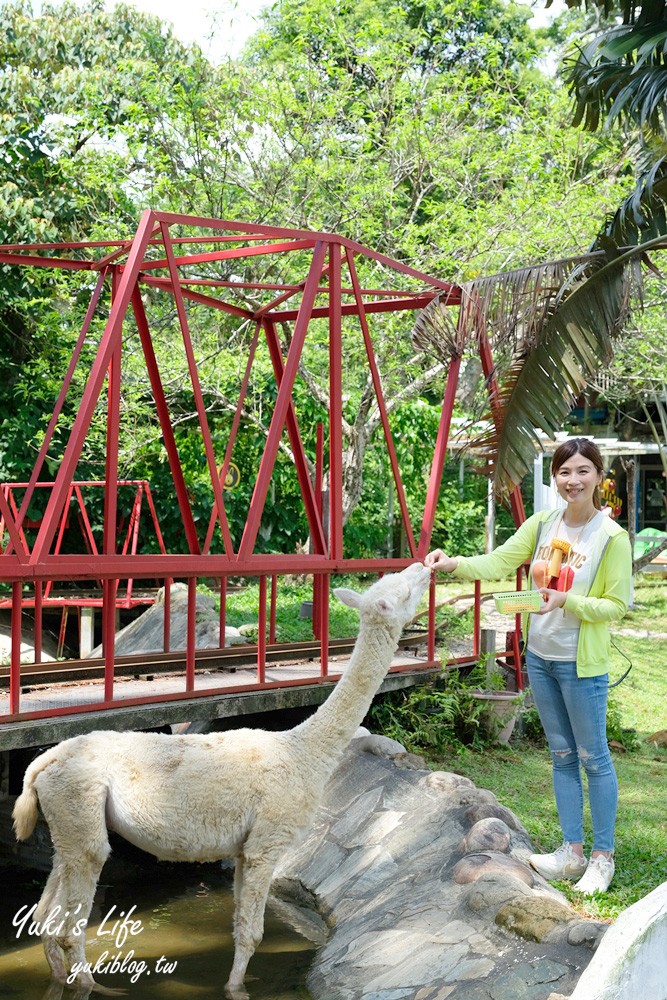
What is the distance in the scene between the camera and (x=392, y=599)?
440 centimetres

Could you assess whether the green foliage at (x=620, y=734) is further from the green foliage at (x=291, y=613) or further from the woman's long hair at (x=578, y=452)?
the woman's long hair at (x=578, y=452)

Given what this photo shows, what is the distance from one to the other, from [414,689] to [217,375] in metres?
6.22

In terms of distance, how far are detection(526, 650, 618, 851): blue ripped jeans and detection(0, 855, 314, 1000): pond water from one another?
1455 mm

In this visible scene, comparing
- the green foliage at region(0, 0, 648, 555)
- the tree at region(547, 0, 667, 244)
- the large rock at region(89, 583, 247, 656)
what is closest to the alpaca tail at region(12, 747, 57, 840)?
the tree at region(547, 0, 667, 244)

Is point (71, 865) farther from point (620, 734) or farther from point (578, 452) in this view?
point (620, 734)

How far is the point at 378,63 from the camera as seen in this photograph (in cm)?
1202

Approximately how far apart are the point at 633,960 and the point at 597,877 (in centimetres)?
222

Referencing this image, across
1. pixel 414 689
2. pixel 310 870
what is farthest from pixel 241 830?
pixel 414 689

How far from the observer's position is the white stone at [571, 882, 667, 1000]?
99.4 inches

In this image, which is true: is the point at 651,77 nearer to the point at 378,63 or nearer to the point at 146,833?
the point at 378,63

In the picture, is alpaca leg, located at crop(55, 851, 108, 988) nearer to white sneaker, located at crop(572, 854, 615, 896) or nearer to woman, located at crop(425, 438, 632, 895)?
woman, located at crop(425, 438, 632, 895)

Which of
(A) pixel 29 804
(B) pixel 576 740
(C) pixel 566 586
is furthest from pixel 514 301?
(A) pixel 29 804

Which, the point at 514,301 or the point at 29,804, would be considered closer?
the point at 29,804

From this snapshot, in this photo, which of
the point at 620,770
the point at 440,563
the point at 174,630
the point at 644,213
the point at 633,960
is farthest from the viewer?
the point at 174,630
